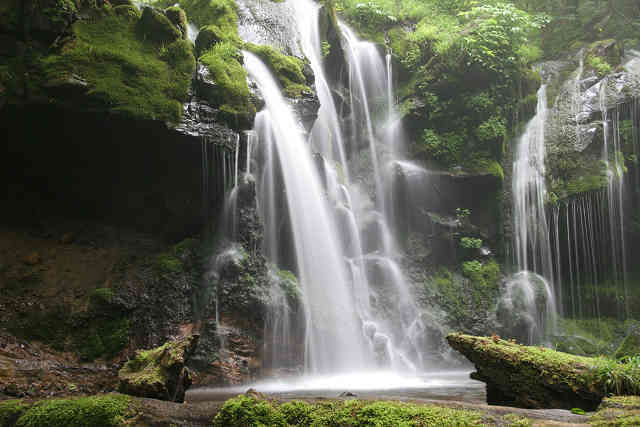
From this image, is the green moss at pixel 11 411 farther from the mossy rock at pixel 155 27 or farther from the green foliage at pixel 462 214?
the green foliage at pixel 462 214

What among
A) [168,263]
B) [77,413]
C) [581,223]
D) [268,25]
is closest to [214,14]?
[268,25]

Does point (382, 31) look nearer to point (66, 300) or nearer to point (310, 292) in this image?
point (310, 292)

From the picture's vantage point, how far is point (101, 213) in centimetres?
976

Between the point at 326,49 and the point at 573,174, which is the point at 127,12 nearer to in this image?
the point at 326,49

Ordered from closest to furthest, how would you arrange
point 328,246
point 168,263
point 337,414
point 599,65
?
point 337,414, point 168,263, point 328,246, point 599,65

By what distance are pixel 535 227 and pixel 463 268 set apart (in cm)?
323

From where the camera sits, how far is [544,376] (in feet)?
14.1

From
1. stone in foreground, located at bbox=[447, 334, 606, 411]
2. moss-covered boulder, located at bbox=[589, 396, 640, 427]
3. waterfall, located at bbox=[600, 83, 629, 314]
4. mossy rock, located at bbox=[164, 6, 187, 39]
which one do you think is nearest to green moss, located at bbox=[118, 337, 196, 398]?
stone in foreground, located at bbox=[447, 334, 606, 411]

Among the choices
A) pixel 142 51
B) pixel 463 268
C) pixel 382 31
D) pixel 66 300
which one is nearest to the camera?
pixel 66 300

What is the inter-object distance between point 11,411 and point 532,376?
16.5ft

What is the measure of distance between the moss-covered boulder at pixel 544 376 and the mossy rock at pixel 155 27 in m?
9.45

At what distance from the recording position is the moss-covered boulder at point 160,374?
14.7 ft

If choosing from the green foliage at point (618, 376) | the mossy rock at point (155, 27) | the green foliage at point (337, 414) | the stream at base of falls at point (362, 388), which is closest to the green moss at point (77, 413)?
the green foliage at point (337, 414)

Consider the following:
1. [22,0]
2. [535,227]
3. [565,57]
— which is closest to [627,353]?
[535,227]
